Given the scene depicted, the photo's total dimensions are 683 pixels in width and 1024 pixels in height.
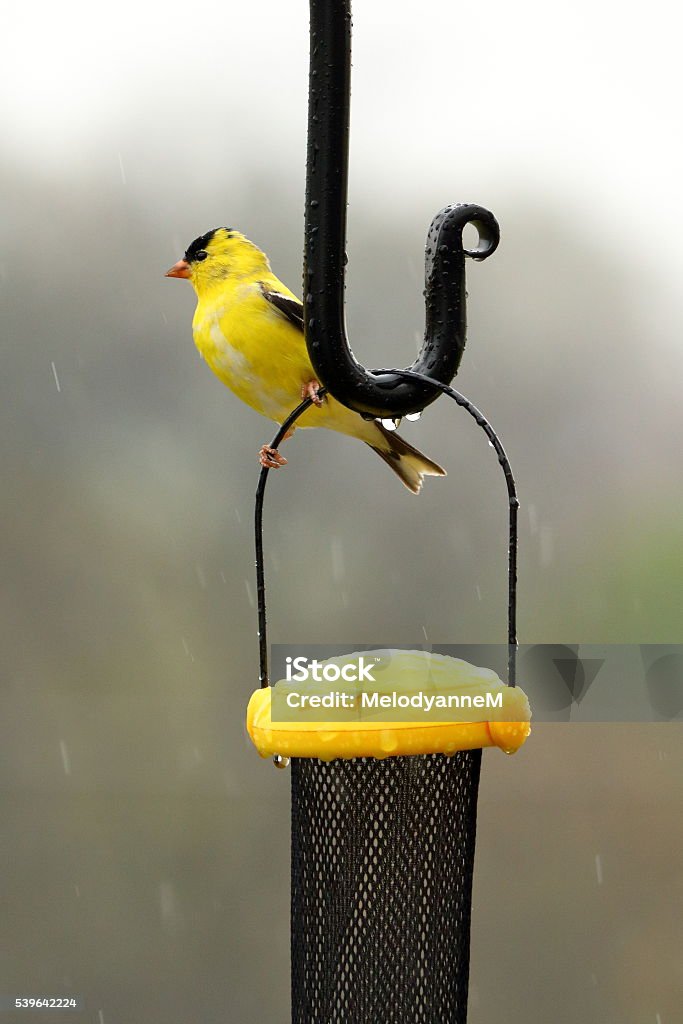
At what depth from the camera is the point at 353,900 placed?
1240 millimetres

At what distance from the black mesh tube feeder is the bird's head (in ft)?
1.50

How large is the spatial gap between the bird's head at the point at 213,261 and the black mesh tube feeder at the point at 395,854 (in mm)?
458

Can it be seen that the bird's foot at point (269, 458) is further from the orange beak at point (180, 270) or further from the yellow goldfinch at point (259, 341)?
the orange beak at point (180, 270)

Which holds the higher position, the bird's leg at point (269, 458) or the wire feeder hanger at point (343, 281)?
the wire feeder hanger at point (343, 281)

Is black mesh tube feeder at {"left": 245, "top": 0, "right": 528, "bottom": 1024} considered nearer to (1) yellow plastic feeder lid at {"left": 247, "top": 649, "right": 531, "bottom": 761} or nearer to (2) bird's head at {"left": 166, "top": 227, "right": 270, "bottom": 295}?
(1) yellow plastic feeder lid at {"left": 247, "top": 649, "right": 531, "bottom": 761}

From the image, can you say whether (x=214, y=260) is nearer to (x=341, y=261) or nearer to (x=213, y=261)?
(x=213, y=261)

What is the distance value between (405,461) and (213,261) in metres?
0.38

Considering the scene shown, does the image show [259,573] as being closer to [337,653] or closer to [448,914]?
[337,653]

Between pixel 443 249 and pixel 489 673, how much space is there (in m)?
0.42

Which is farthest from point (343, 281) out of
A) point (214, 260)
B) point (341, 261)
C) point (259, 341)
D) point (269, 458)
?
point (214, 260)

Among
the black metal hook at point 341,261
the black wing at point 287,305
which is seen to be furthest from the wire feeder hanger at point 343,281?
the black wing at point 287,305

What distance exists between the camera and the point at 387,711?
43.9 inches

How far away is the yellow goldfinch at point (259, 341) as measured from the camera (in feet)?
4.73

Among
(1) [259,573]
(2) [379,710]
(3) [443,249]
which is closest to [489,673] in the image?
(2) [379,710]
